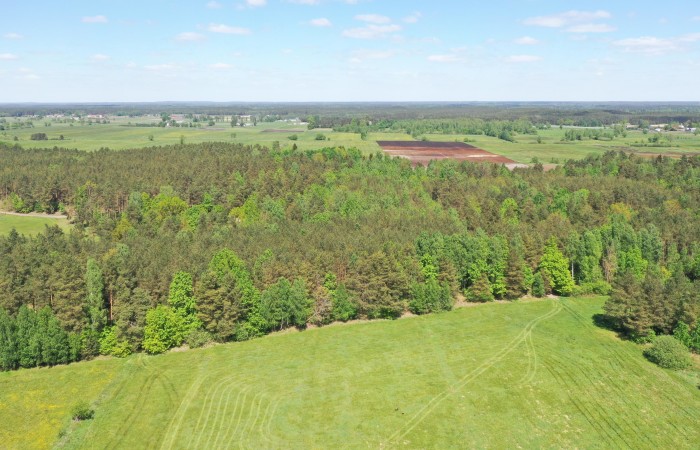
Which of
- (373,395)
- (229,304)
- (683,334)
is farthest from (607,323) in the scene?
(229,304)

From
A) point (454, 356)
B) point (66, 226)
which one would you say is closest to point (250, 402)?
point (454, 356)

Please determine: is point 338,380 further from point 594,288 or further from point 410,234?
point 594,288

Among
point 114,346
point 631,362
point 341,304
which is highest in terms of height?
point 341,304

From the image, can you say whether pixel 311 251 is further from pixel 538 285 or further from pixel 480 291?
pixel 538 285

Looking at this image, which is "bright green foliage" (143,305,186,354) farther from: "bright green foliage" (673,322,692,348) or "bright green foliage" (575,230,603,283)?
"bright green foliage" (575,230,603,283)

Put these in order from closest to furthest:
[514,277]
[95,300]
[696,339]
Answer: [696,339], [95,300], [514,277]

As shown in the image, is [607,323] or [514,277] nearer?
[607,323]

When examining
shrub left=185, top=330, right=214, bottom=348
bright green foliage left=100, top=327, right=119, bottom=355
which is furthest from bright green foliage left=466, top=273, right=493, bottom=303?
bright green foliage left=100, top=327, right=119, bottom=355
